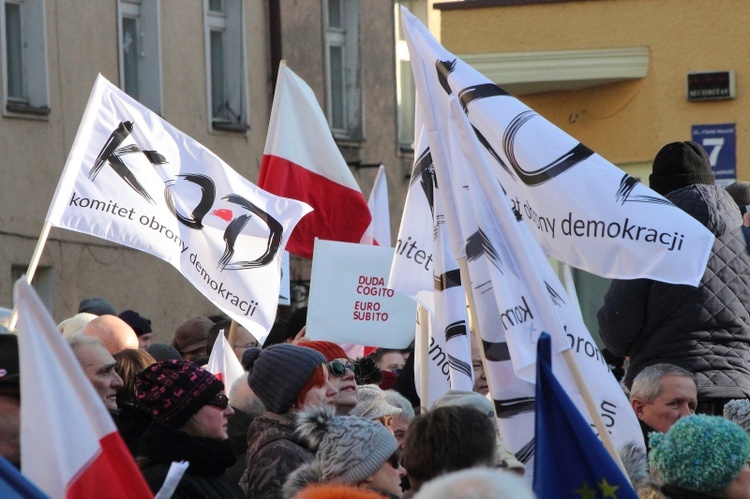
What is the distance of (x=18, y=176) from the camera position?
60.5ft

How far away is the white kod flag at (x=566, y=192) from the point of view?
23.0 feet

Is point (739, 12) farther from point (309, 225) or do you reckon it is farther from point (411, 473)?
point (411, 473)

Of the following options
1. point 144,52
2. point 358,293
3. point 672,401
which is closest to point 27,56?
point 144,52

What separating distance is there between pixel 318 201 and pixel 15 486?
24.5 feet

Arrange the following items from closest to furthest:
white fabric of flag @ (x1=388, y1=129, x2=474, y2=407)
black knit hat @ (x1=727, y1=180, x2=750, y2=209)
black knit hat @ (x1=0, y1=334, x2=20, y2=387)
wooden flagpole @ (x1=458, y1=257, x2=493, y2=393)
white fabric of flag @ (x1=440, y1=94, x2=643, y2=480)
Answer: black knit hat @ (x1=0, y1=334, x2=20, y2=387)
white fabric of flag @ (x1=440, y1=94, x2=643, y2=480)
wooden flagpole @ (x1=458, y1=257, x2=493, y2=393)
white fabric of flag @ (x1=388, y1=129, x2=474, y2=407)
black knit hat @ (x1=727, y1=180, x2=750, y2=209)

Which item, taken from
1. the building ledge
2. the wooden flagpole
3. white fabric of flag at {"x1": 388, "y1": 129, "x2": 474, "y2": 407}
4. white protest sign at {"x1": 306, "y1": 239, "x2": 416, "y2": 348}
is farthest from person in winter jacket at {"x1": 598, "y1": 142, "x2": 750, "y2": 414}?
the building ledge

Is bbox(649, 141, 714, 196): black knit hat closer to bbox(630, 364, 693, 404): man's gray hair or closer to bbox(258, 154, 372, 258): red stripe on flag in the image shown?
bbox(630, 364, 693, 404): man's gray hair

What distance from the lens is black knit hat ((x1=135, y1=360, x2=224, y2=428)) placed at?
20.0ft

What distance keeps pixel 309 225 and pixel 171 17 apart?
32.6 ft

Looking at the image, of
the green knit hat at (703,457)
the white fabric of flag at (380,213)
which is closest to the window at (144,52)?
the white fabric of flag at (380,213)

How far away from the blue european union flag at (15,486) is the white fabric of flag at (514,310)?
7.77 feet

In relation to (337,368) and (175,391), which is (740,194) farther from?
(175,391)

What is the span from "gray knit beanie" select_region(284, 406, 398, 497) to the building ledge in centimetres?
1270

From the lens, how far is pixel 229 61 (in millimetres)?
22375
